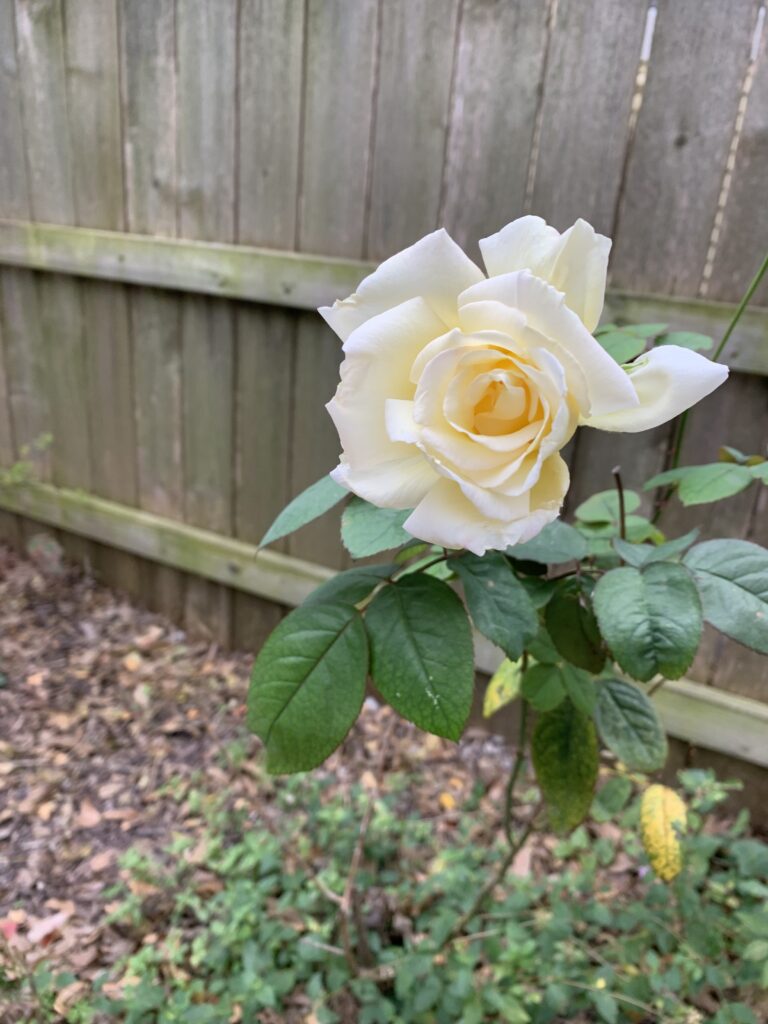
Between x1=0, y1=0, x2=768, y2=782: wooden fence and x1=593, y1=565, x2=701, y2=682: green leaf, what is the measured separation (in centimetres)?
112

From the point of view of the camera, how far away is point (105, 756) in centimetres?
199

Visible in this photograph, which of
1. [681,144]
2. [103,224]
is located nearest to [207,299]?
[103,224]

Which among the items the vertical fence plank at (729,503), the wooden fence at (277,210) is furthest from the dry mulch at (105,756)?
the vertical fence plank at (729,503)

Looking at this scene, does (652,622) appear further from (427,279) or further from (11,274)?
(11,274)

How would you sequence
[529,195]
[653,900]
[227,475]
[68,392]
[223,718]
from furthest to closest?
[68,392] → [227,475] → [223,718] → [529,195] → [653,900]

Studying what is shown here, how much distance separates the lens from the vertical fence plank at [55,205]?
7.00 feet

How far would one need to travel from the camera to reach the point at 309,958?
134cm

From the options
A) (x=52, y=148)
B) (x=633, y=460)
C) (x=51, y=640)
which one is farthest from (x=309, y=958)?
(x=52, y=148)

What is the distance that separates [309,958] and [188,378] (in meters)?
1.60

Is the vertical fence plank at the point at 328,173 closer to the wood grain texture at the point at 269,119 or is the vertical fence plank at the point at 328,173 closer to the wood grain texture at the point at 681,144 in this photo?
the wood grain texture at the point at 269,119

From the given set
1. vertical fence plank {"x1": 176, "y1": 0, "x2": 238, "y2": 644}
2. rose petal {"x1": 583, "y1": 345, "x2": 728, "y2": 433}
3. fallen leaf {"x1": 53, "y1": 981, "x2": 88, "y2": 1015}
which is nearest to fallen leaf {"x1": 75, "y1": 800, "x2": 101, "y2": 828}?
fallen leaf {"x1": 53, "y1": 981, "x2": 88, "y2": 1015}

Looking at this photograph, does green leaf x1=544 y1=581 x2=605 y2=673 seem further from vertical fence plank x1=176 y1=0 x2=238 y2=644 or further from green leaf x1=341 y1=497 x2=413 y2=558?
vertical fence plank x1=176 y1=0 x2=238 y2=644

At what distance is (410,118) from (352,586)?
4.66ft

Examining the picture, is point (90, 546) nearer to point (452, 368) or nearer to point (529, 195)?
point (529, 195)
